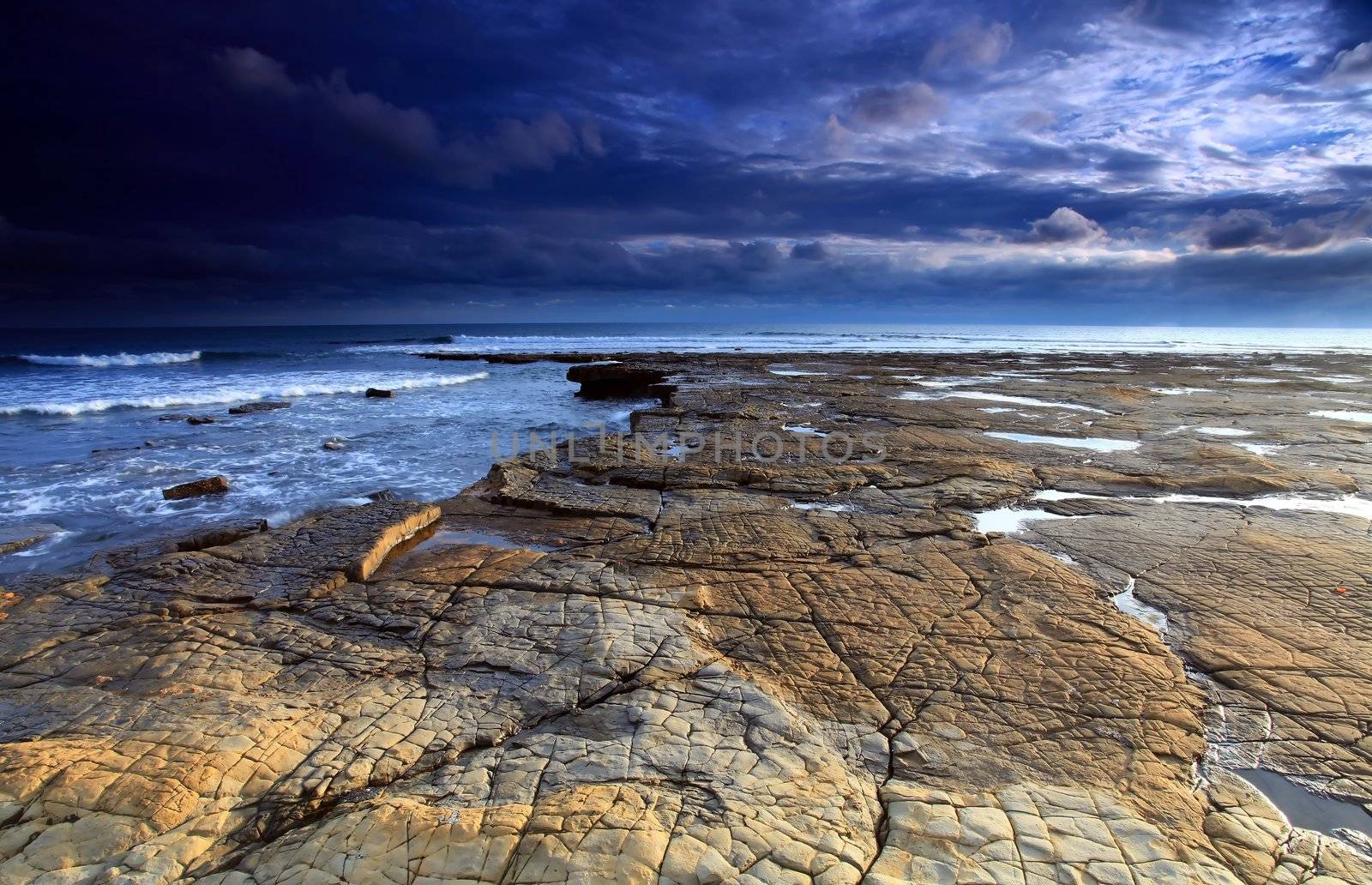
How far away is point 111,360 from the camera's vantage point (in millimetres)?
38875

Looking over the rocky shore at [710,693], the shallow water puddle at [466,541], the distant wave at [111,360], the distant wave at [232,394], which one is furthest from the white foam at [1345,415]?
the distant wave at [111,360]

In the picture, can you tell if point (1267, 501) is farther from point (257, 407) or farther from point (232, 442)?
point (257, 407)

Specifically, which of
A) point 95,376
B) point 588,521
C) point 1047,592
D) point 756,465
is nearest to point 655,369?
point 756,465

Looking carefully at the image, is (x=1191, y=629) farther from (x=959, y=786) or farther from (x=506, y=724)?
(x=506, y=724)

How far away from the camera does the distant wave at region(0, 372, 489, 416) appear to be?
1861 centimetres

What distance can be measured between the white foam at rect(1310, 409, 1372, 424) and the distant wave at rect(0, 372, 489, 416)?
2630cm

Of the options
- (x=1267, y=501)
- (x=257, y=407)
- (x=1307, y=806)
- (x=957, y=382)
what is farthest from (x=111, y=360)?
(x=1307, y=806)

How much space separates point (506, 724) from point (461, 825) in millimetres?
905

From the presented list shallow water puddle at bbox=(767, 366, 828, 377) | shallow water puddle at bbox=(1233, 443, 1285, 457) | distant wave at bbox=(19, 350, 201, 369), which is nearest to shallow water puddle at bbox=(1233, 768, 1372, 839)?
shallow water puddle at bbox=(1233, 443, 1285, 457)

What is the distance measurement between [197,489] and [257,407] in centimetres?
1111

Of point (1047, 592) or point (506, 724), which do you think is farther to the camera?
point (1047, 592)

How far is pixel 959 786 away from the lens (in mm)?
3105

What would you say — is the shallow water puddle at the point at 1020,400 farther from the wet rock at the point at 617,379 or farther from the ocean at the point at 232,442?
the wet rock at the point at 617,379

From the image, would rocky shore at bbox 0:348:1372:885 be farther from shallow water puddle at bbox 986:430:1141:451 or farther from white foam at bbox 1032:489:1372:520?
shallow water puddle at bbox 986:430:1141:451
